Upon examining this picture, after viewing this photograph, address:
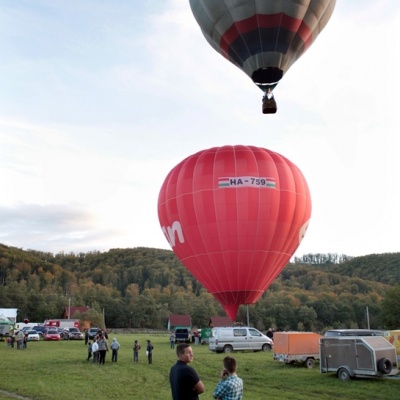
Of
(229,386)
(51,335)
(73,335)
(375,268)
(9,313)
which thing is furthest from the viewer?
(375,268)

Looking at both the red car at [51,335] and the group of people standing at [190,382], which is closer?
the group of people standing at [190,382]

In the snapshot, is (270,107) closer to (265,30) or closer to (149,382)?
(265,30)

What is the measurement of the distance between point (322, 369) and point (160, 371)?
5.59 meters

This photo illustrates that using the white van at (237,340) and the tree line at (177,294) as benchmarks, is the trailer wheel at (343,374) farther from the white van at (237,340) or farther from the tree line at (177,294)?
the tree line at (177,294)

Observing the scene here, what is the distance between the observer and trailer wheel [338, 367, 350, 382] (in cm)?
1625

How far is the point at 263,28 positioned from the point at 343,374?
43.1 feet

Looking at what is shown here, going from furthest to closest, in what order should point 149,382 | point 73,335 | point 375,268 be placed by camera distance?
point 375,268, point 73,335, point 149,382

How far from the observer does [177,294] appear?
131 metres

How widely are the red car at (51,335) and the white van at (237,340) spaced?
59.3ft

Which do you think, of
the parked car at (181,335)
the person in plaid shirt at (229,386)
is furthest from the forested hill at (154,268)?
the person in plaid shirt at (229,386)

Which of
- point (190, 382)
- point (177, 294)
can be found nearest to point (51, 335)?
point (190, 382)

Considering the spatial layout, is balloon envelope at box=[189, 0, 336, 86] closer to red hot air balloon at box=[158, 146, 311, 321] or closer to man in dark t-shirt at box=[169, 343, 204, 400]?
red hot air balloon at box=[158, 146, 311, 321]

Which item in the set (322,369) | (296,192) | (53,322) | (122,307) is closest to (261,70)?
(296,192)

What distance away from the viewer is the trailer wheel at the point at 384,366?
15781 millimetres
